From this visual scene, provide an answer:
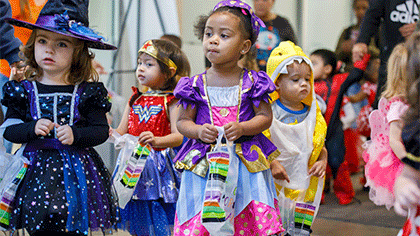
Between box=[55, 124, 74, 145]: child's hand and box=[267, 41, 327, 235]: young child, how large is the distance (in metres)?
1.32

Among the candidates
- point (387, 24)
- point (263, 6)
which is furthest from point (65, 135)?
point (387, 24)

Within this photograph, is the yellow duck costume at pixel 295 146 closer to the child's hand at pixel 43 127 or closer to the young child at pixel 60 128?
the young child at pixel 60 128

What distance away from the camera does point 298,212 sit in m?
3.42

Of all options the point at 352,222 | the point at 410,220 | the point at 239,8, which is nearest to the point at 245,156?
the point at 239,8

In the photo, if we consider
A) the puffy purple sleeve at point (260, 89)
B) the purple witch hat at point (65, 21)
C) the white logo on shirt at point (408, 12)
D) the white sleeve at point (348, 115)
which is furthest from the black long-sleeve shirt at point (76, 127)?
the white sleeve at point (348, 115)

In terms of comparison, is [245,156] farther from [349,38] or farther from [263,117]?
[349,38]

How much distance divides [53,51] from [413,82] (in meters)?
1.90

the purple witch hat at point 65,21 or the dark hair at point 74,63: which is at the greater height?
the purple witch hat at point 65,21

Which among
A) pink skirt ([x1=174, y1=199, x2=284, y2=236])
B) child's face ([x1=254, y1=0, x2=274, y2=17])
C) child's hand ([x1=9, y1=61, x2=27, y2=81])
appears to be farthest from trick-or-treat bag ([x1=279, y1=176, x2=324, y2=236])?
child's face ([x1=254, y1=0, x2=274, y2=17])

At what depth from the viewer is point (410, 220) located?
186 centimetres

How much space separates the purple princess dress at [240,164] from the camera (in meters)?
2.65

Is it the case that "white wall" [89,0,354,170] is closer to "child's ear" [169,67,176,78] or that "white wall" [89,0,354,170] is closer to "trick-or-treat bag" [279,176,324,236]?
"child's ear" [169,67,176,78]

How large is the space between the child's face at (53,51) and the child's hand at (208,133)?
857mm

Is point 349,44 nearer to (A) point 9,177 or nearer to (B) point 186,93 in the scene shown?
(B) point 186,93
